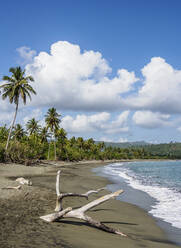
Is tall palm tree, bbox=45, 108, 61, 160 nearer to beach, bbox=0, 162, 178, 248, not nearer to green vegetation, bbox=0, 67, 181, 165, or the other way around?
green vegetation, bbox=0, 67, 181, 165

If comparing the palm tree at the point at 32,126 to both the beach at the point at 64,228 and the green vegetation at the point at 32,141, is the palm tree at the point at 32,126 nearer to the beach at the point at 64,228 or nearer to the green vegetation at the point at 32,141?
the green vegetation at the point at 32,141

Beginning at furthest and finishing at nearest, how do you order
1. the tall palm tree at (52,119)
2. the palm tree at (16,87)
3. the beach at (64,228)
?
the tall palm tree at (52,119) < the palm tree at (16,87) < the beach at (64,228)

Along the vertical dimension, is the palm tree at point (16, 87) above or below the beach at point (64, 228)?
above

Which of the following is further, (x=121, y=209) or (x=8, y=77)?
(x=8, y=77)

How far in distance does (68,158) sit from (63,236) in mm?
82882

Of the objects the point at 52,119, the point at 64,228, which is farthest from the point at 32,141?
the point at 64,228

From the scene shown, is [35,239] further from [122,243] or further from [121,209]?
[121,209]

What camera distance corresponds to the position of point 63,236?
6125 millimetres

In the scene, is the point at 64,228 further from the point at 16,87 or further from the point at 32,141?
the point at 32,141

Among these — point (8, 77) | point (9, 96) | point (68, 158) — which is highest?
point (8, 77)

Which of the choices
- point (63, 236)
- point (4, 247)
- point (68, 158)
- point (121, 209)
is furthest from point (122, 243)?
point (68, 158)

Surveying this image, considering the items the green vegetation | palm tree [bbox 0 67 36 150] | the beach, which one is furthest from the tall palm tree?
the beach

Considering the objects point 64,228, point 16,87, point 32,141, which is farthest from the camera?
point 32,141

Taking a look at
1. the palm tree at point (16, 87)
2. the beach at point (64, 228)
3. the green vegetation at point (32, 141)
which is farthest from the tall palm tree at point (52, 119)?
the beach at point (64, 228)
